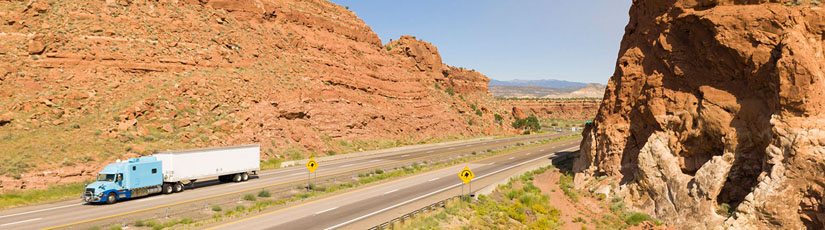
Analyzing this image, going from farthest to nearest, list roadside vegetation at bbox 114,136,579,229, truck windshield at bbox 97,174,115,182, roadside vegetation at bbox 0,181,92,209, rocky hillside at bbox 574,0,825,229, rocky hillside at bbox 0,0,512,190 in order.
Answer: rocky hillside at bbox 0,0,512,190
truck windshield at bbox 97,174,115,182
roadside vegetation at bbox 0,181,92,209
roadside vegetation at bbox 114,136,579,229
rocky hillside at bbox 574,0,825,229

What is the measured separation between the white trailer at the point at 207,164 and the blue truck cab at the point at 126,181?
Answer: 65 cm

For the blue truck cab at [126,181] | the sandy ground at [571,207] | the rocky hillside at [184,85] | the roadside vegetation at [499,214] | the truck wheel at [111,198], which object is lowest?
the sandy ground at [571,207]

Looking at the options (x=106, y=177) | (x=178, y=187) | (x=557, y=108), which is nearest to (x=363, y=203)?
(x=178, y=187)

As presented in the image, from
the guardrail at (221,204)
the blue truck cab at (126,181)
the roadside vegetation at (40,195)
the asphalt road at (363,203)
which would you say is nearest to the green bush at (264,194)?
the guardrail at (221,204)

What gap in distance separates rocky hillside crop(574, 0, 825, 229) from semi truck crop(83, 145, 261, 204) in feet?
83.7

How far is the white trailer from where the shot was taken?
26109 mm

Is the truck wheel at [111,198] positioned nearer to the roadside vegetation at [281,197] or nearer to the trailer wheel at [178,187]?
the trailer wheel at [178,187]

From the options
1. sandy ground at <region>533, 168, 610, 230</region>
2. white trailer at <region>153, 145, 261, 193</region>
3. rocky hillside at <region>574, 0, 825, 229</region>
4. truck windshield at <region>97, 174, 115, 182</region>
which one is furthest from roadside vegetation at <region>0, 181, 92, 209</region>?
rocky hillside at <region>574, 0, 825, 229</region>

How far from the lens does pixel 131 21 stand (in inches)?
1743

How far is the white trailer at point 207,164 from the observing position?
2611 cm

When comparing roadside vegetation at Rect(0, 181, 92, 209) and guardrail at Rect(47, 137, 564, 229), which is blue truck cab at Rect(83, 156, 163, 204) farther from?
roadside vegetation at Rect(0, 181, 92, 209)

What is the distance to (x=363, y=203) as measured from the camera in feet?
74.3

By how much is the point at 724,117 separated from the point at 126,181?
1250 inches

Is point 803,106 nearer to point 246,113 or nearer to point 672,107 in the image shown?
point 672,107
